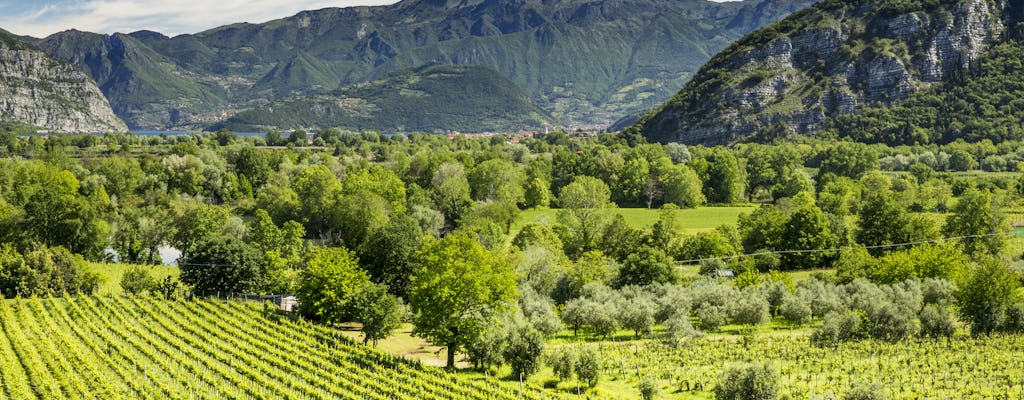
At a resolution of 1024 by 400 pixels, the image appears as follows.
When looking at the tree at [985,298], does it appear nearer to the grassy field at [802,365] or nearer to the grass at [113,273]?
the grassy field at [802,365]

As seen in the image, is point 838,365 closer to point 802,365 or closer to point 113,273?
point 802,365

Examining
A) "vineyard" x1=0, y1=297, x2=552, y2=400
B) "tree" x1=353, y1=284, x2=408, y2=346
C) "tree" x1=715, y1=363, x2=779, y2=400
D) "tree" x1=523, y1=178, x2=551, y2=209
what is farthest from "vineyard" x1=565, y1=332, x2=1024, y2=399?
"tree" x1=523, y1=178, x2=551, y2=209

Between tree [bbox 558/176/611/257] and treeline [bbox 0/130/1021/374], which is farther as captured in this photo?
tree [bbox 558/176/611/257]

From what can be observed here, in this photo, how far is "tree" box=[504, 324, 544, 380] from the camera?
42344 mm

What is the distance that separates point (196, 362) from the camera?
42938 millimetres

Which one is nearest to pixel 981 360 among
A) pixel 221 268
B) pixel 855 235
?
pixel 855 235

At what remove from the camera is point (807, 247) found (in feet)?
247

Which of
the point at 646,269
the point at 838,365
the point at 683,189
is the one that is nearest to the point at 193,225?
the point at 646,269

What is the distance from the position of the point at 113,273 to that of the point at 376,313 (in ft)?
130

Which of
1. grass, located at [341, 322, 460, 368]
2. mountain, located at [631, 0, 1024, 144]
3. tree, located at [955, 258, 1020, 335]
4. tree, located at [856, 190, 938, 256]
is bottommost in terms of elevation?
grass, located at [341, 322, 460, 368]

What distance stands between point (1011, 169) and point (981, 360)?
11116 centimetres

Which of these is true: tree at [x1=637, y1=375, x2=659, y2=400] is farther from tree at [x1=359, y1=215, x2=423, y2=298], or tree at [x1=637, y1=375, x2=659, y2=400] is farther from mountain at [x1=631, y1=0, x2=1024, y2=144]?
mountain at [x1=631, y1=0, x2=1024, y2=144]

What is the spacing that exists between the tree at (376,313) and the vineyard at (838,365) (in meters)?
13.3

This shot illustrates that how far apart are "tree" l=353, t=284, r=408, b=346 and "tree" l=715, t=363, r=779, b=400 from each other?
22.4 meters
